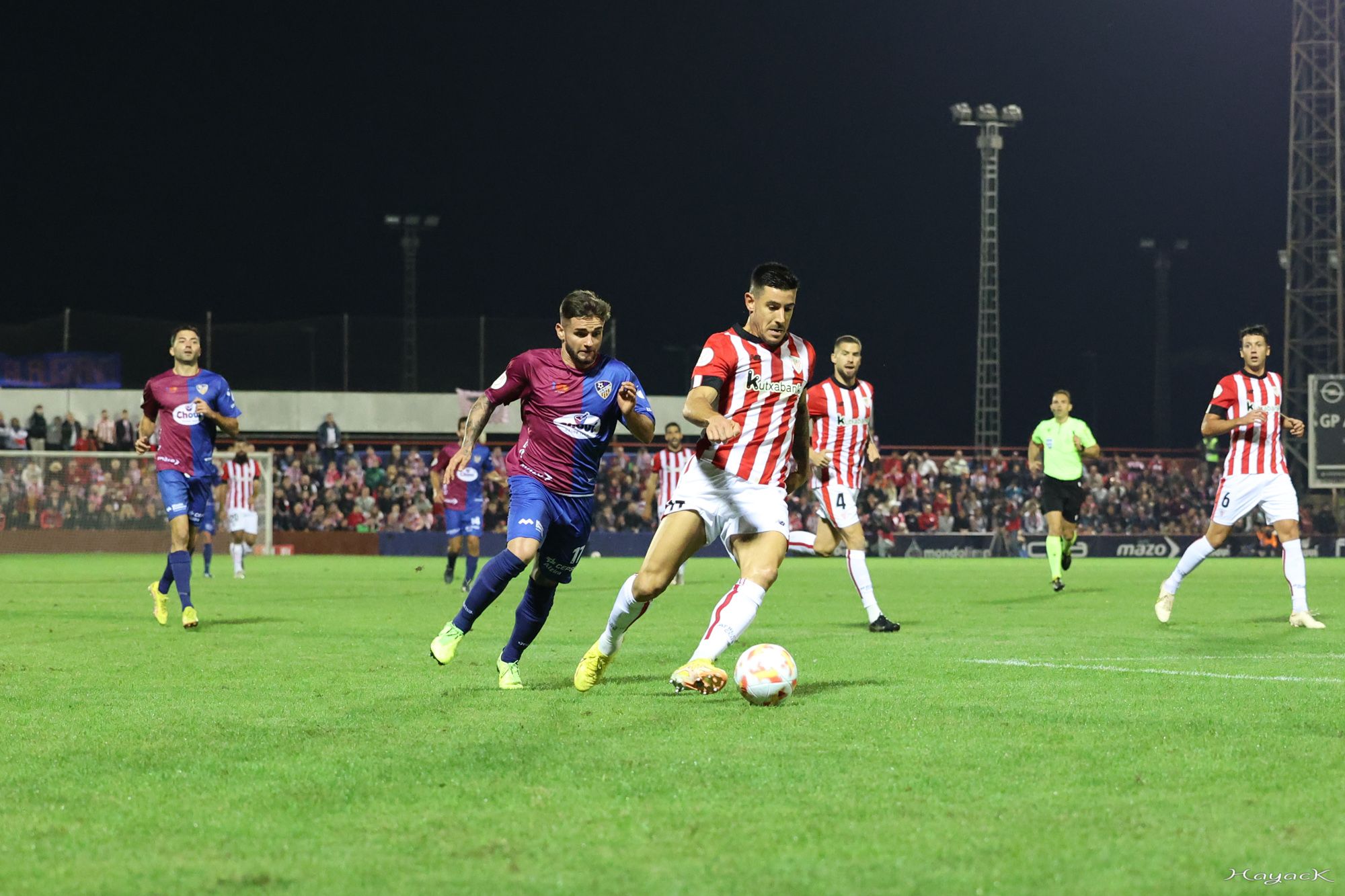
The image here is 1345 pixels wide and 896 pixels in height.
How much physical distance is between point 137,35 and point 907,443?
130 feet

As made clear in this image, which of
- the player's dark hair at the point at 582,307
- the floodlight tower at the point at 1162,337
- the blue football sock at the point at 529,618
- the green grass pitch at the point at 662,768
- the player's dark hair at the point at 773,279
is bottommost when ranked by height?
the green grass pitch at the point at 662,768

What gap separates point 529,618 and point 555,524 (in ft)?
1.84

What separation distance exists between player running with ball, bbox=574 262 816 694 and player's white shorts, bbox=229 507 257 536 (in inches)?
719

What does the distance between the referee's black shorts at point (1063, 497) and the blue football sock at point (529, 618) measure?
41.3ft

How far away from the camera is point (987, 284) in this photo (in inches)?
1590

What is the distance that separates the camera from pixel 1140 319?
7256cm

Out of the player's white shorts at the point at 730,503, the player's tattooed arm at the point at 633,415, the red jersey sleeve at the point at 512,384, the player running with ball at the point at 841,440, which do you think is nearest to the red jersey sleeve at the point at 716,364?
the player's white shorts at the point at 730,503

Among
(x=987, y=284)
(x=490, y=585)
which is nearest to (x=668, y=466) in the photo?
(x=490, y=585)

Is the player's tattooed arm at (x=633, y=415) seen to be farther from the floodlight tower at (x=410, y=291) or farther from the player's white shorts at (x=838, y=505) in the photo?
the floodlight tower at (x=410, y=291)

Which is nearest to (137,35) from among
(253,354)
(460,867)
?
(253,354)

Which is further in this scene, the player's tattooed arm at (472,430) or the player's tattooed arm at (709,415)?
the player's tattooed arm at (472,430)

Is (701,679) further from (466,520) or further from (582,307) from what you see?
(466,520)

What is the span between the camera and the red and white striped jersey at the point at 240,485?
26.5m

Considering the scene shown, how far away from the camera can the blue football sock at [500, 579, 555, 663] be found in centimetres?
842
